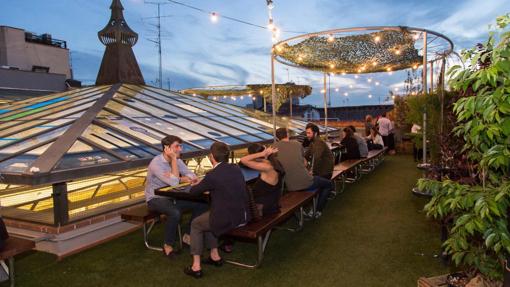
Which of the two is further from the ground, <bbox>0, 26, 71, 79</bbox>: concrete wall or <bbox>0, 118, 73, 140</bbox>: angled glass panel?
<bbox>0, 26, 71, 79</bbox>: concrete wall

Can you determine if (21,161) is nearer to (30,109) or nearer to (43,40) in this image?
(30,109)

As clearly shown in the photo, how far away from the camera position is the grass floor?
3619mm

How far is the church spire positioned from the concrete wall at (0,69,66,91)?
243 inches

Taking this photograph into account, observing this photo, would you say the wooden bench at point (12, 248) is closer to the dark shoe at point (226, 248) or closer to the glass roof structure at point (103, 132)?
the glass roof structure at point (103, 132)

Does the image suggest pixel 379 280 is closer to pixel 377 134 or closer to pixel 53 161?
pixel 53 161

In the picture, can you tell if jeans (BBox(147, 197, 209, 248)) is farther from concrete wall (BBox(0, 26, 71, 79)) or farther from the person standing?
concrete wall (BBox(0, 26, 71, 79))

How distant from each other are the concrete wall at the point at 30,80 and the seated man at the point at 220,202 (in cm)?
1351

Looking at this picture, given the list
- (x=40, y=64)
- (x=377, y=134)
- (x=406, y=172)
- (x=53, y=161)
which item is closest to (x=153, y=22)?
(x=40, y=64)

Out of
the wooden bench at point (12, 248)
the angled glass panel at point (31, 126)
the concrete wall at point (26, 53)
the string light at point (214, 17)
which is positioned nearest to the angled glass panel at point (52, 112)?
the angled glass panel at point (31, 126)

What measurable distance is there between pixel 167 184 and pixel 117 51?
21.5 feet

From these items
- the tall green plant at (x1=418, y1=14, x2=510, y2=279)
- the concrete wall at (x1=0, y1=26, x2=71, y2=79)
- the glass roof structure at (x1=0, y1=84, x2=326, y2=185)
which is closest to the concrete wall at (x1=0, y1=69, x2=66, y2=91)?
the glass roof structure at (x1=0, y1=84, x2=326, y2=185)

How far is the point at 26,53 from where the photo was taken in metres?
21.6

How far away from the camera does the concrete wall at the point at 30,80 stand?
13652 millimetres

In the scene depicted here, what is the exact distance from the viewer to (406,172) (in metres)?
9.41
